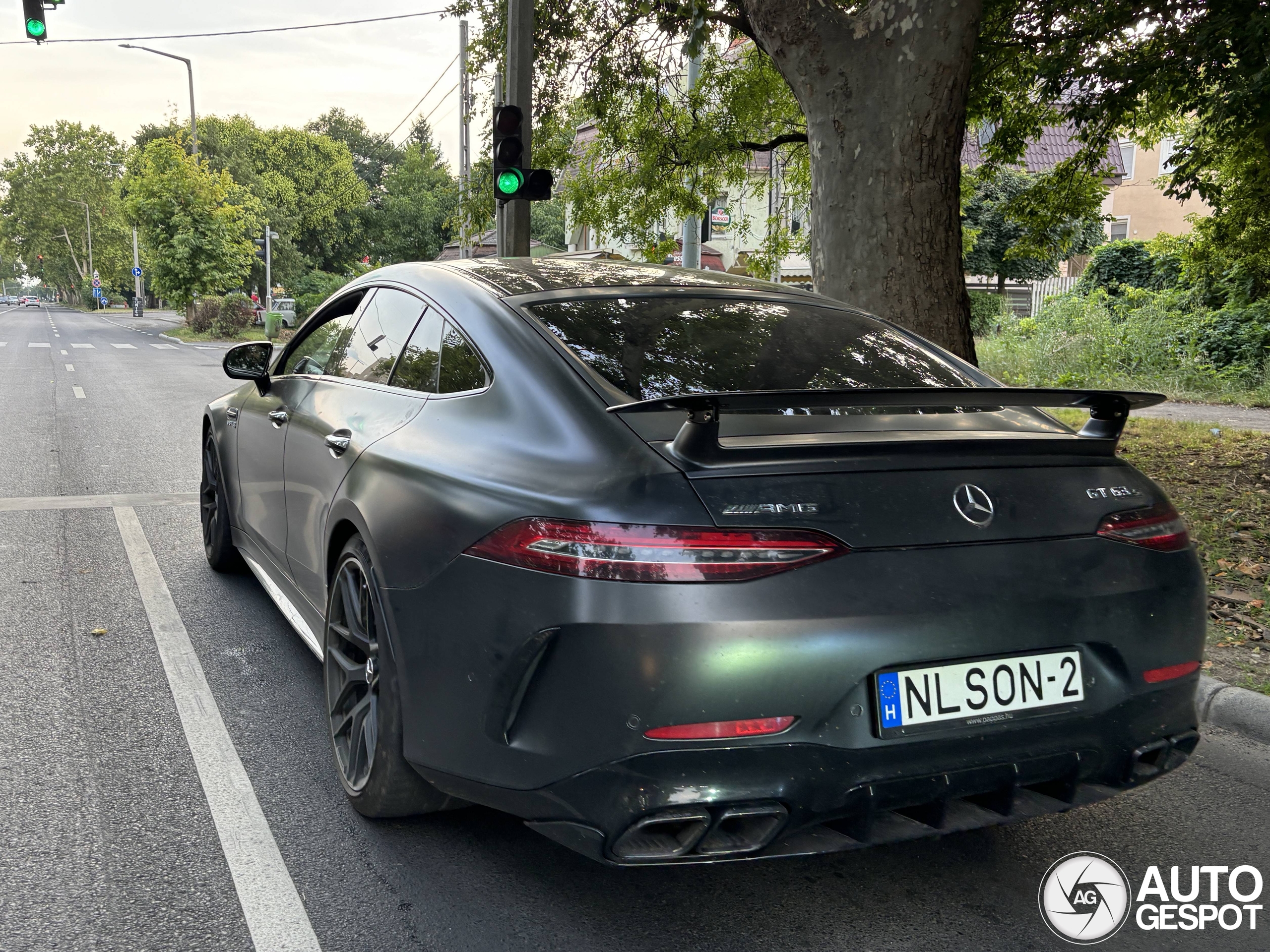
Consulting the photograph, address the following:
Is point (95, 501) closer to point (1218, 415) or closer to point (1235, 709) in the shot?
point (1235, 709)

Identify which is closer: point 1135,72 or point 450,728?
point 450,728

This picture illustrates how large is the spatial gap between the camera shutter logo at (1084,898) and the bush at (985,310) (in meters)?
23.7

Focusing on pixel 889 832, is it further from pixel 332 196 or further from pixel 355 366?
pixel 332 196

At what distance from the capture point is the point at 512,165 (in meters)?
11.0

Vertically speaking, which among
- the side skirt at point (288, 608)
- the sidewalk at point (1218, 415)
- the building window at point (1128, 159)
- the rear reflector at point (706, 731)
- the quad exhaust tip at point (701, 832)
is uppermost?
the building window at point (1128, 159)

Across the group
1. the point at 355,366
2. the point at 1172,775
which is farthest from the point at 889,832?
the point at 355,366

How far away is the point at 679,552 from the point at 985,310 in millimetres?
26359

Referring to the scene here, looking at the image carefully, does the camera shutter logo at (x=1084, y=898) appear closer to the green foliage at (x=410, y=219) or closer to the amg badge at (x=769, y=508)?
the amg badge at (x=769, y=508)

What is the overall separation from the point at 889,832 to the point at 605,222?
13.8 m

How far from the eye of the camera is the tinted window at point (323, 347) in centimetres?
402

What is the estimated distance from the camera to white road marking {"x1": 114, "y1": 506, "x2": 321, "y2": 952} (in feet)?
8.32

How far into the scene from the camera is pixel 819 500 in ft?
7.42

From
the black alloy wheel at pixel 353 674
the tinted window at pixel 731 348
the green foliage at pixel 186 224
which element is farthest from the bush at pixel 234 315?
the tinted window at pixel 731 348

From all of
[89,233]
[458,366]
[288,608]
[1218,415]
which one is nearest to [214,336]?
[1218,415]
